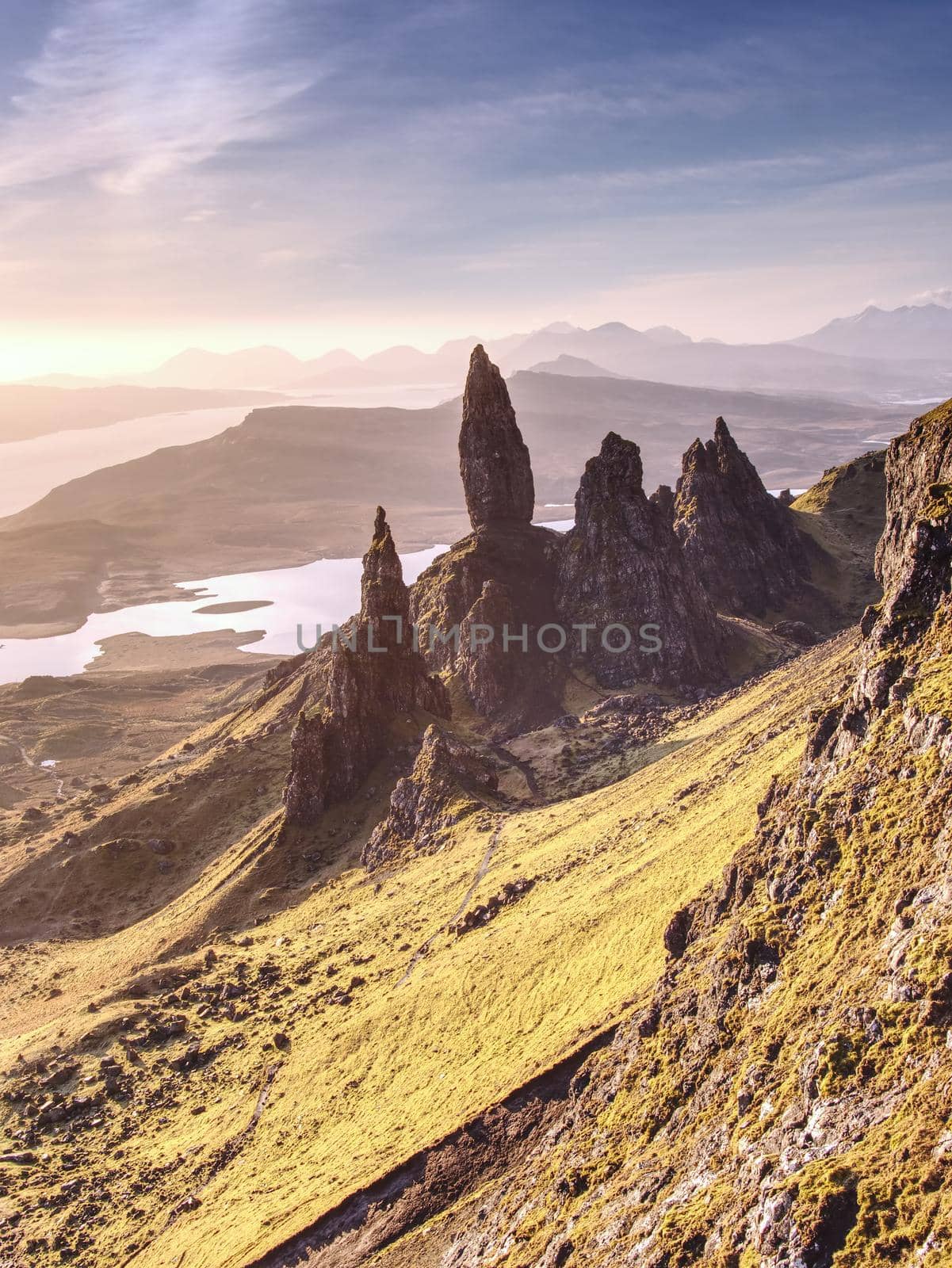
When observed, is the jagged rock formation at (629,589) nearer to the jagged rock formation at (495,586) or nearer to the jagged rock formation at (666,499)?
the jagged rock formation at (495,586)

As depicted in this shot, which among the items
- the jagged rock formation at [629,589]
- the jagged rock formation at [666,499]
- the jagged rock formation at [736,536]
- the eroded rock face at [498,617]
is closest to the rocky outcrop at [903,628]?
the eroded rock face at [498,617]

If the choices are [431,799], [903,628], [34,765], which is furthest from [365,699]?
[34,765]

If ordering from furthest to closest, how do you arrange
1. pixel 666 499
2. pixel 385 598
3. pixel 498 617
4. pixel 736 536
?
pixel 666 499 → pixel 736 536 → pixel 498 617 → pixel 385 598

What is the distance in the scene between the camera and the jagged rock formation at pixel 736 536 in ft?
411

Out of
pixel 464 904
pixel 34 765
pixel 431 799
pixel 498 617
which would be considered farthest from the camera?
pixel 34 765

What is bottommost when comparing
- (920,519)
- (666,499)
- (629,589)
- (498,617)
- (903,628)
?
(498,617)

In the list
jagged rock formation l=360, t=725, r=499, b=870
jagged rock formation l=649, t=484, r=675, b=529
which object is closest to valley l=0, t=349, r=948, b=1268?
jagged rock formation l=360, t=725, r=499, b=870

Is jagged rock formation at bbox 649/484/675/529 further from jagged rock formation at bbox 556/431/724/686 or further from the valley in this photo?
the valley

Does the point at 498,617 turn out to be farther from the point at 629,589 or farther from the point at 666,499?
the point at 666,499

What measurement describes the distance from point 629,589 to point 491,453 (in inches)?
959

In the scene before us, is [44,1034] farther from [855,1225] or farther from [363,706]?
[855,1225]

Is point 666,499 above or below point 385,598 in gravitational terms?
above

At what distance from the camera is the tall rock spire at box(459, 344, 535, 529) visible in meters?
110

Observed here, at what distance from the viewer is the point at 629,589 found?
4053 inches
